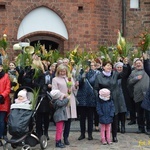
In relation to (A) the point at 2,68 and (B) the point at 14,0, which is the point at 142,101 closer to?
(A) the point at 2,68

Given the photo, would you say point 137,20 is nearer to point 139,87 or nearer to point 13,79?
point 139,87

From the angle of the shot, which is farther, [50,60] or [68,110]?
[50,60]

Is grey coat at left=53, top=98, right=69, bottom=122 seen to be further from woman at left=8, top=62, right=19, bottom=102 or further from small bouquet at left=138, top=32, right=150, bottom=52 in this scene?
small bouquet at left=138, top=32, right=150, bottom=52

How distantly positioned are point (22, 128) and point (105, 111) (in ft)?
6.41

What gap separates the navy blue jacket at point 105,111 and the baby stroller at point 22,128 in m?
1.37

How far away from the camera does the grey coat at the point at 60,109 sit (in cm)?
817

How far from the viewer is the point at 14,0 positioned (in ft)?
53.4

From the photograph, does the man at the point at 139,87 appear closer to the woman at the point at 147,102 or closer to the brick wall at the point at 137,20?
the woman at the point at 147,102

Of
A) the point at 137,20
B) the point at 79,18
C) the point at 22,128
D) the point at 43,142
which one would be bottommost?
the point at 43,142

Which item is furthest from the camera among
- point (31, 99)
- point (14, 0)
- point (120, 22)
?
point (120, 22)

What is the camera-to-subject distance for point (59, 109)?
8.27 meters

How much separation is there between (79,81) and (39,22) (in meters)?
8.12

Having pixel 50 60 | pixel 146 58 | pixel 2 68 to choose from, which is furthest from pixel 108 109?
pixel 50 60

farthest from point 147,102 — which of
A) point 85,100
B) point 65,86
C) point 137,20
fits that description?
point 137,20
